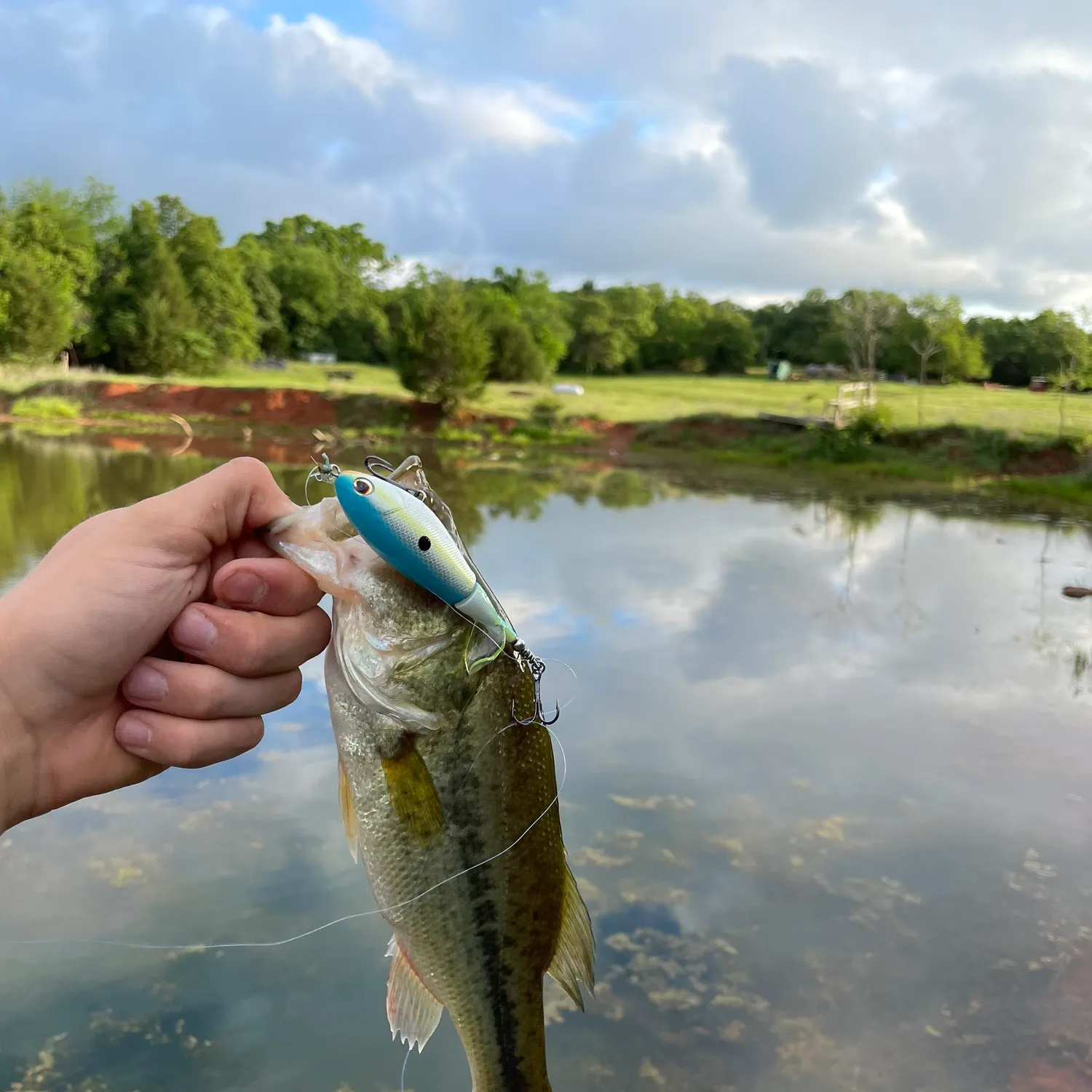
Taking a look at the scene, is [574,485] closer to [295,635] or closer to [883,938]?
[883,938]

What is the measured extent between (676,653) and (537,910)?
10.4 meters

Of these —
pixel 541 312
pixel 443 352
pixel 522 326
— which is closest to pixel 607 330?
pixel 541 312

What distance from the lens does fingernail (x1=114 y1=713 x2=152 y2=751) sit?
2.42 meters

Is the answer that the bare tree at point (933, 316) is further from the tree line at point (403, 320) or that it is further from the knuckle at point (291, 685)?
the knuckle at point (291, 685)

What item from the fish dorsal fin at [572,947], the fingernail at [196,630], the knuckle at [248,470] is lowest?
the fish dorsal fin at [572,947]

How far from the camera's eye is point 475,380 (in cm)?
4734

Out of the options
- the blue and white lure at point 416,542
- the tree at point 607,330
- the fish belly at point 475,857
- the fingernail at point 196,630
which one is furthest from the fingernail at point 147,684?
the tree at point 607,330

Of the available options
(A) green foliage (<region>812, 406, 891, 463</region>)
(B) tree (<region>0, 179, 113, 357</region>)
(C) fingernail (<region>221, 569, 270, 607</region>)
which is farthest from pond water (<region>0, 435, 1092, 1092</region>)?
(B) tree (<region>0, 179, 113, 357</region>)

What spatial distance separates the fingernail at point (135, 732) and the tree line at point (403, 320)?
41.0 m

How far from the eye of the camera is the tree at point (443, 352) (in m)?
46.6

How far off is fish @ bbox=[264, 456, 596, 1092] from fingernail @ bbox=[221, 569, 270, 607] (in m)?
0.14

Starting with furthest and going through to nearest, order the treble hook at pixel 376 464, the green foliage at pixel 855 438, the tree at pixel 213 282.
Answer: the tree at pixel 213 282, the green foliage at pixel 855 438, the treble hook at pixel 376 464

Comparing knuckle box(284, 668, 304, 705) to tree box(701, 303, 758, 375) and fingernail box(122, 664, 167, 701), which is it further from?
tree box(701, 303, 758, 375)

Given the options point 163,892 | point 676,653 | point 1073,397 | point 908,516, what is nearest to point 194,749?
point 163,892
